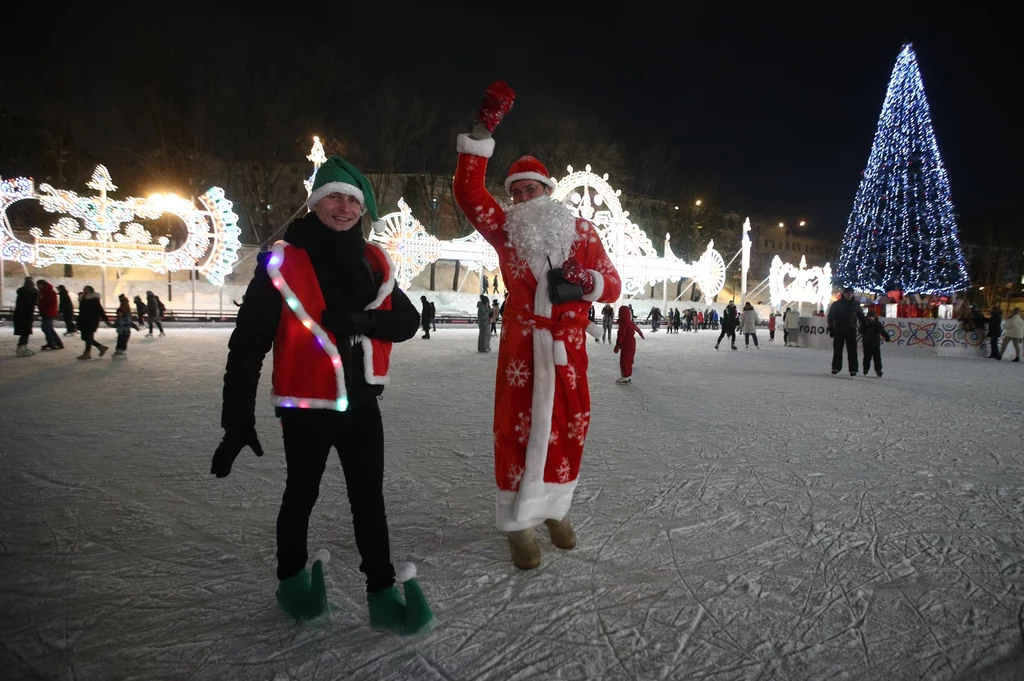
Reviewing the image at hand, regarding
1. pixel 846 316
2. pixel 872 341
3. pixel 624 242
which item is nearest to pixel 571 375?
pixel 846 316

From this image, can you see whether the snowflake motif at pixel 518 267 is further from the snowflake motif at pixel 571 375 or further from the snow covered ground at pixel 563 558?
the snow covered ground at pixel 563 558

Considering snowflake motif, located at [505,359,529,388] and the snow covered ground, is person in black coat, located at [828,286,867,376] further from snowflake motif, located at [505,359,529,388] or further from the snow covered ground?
snowflake motif, located at [505,359,529,388]

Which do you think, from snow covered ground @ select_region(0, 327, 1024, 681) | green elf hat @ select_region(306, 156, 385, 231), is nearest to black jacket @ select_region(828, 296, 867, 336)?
snow covered ground @ select_region(0, 327, 1024, 681)

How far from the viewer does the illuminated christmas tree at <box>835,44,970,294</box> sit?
63.4 ft

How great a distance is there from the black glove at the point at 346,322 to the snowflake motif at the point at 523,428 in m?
0.88

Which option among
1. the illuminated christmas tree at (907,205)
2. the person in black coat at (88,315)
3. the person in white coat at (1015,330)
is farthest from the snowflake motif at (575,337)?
the illuminated christmas tree at (907,205)

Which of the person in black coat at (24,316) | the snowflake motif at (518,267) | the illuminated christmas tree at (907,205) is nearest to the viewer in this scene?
the snowflake motif at (518,267)

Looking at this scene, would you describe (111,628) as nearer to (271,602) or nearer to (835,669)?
(271,602)

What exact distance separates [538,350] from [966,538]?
7.46ft

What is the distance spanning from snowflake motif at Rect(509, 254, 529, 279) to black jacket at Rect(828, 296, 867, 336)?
333 inches

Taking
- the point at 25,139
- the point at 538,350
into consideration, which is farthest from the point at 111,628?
the point at 25,139

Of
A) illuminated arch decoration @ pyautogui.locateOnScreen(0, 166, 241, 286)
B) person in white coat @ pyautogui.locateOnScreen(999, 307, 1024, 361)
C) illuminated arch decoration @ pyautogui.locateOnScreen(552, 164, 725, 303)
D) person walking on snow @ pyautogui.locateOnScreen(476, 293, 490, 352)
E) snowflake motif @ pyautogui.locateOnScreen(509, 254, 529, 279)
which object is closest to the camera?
snowflake motif @ pyautogui.locateOnScreen(509, 254, 529, 279)

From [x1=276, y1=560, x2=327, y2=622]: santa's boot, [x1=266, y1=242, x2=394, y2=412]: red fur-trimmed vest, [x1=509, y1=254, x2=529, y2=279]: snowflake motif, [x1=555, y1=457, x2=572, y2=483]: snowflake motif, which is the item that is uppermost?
[x1=509, y1=254, x2=529, y2=279]: snowflake motif

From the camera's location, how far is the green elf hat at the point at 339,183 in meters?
1.75
